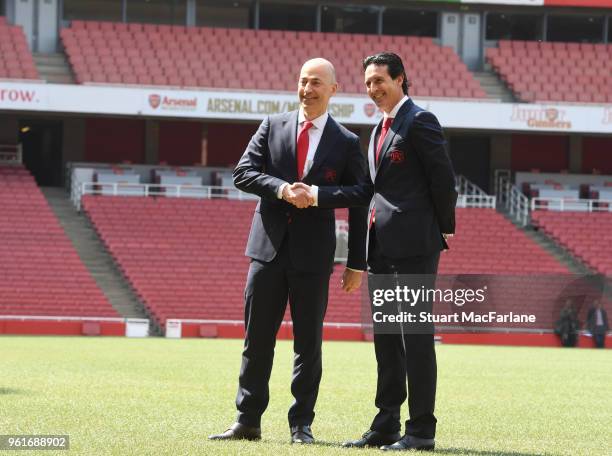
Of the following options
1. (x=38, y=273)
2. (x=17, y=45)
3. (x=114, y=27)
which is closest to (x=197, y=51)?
(x=114, y=27)

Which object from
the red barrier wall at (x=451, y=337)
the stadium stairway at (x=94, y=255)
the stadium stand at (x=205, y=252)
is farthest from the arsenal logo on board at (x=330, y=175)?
the stadium stairway at (x=94, y=255)

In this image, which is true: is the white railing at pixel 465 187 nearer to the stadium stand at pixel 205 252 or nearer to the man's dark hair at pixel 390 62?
the stadium stand at pixel 205 252

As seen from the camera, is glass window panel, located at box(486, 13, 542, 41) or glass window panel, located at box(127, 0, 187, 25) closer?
glass window panel, located at box(127, 0, 187, 25)

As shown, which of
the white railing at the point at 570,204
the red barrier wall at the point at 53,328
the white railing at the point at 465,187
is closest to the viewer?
the red barrier wall at the point at 53,328

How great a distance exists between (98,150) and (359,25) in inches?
390

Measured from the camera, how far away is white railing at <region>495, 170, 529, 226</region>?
40.2 metres

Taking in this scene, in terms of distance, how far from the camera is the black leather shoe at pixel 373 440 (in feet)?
25.2

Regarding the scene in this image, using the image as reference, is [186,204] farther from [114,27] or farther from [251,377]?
[251,377]

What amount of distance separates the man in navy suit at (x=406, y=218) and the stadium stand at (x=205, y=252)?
23.3m

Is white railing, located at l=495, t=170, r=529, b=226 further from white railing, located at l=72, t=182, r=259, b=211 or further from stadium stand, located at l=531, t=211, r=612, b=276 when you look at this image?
white railing, located at l=72, t=182, r=259, b=211

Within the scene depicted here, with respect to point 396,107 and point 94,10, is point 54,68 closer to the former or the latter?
point 94,10

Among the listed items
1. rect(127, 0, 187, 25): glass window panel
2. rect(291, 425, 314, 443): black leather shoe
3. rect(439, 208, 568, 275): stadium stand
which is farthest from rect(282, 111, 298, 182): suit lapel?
rect(127, 0, 187, 25): glass window panel

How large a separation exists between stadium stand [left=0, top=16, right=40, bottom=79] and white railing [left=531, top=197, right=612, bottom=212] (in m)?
15.7

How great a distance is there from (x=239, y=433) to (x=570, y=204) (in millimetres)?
34409
